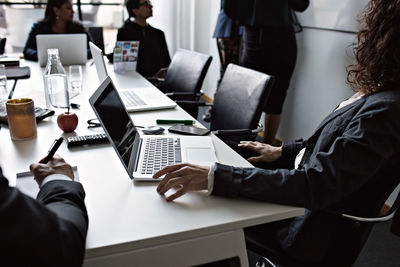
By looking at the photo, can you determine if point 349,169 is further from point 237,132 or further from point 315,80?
point 315,80

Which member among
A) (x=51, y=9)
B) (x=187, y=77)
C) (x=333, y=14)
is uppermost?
(x=333, y=14)

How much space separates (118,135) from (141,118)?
0.53 meters

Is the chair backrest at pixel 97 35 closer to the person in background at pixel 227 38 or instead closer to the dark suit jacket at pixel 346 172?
the person in background at pixel 227 38

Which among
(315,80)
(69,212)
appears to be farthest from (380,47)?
(315,80)

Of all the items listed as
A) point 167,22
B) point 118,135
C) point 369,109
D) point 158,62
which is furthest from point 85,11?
point 369,109

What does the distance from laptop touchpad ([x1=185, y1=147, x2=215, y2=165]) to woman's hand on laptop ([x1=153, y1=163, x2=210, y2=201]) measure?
0.17 meters

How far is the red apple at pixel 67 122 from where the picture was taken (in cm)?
146

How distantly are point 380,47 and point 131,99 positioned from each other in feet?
4.12

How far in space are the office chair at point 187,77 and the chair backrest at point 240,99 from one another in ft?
1.05

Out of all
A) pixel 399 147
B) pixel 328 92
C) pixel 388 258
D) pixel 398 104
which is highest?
pixel 398 104

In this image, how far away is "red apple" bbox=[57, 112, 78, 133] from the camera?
4.77 ft

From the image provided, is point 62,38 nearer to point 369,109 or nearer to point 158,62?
point 158,62

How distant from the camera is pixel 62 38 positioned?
2.79m

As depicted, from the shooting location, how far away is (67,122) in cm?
146
